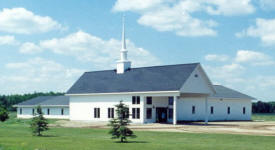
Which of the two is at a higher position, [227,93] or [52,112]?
[227,93]

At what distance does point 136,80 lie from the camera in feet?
160

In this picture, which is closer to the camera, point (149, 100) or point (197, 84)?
point (197, 84)

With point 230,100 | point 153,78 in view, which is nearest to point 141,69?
point 153,78

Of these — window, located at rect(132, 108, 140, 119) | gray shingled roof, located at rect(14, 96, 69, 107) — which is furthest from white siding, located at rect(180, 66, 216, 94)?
gray shingled roof, located at rect(14, 96, 69, 107)

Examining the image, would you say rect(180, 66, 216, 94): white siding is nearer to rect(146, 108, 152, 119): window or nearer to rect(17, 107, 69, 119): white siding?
rect(146, 108, 152, 119): window

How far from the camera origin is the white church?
147 feet

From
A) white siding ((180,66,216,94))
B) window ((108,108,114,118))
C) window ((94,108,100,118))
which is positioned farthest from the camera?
window ((94,108,100,118))

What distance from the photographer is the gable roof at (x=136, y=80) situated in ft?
146

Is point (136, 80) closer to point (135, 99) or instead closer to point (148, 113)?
point (135, 99)

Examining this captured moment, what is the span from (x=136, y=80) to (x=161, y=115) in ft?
16.2

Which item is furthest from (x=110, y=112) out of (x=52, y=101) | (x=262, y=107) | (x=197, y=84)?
(x=262, y=107)

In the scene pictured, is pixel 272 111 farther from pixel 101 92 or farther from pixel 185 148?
pixel 185 148

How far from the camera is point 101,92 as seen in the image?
50.4m

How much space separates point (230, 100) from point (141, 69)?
633 inches
